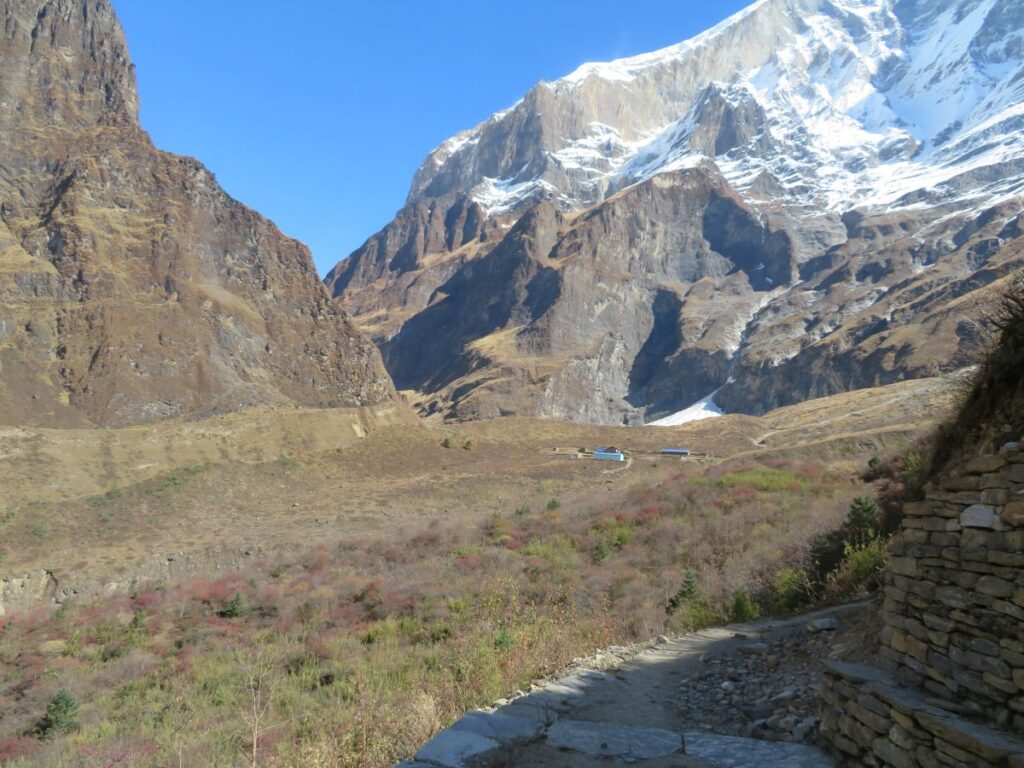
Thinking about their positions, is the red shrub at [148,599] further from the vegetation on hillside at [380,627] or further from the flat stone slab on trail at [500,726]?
the flat stone slab on trail at [500,726]

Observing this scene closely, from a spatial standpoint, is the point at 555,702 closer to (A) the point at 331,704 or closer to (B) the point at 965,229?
(A) the point at 331,704

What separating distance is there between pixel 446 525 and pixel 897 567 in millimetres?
19235

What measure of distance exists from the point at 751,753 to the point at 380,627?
805 cm

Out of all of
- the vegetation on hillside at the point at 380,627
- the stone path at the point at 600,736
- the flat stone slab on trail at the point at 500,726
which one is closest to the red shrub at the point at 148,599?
the vegetation on hillside at the point at 380,627

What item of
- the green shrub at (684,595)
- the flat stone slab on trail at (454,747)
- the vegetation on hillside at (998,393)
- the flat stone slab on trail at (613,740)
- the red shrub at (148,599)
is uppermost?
the vegetation on hillside at (998,393)

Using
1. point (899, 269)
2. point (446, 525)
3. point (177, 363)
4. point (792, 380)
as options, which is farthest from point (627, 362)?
point (446, 525)

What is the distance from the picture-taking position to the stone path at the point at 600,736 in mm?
4684

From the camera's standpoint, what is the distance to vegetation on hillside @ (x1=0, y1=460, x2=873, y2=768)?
22.5 feet

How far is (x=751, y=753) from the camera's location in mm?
4832

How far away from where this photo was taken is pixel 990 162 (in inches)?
7018

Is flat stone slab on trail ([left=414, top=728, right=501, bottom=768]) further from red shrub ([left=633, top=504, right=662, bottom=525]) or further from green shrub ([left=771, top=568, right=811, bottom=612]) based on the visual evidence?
red shrub ([left=633, top=504, right=662, bottom=525])

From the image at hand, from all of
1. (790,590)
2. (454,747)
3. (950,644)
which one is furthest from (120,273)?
(950,644)

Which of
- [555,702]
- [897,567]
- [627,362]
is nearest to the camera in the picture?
[897,567]

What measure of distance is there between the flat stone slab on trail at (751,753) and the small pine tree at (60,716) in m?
8.22
